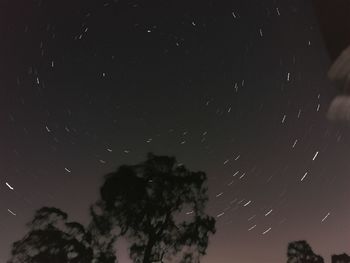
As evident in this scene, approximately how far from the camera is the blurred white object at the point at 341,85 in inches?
65.6

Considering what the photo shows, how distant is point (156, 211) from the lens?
1.53 meters

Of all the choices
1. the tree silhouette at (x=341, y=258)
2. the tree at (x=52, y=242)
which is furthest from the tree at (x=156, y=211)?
the tree silhouette at (x=341, y=258)

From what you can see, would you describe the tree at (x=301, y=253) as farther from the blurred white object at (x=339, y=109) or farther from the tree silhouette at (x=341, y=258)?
the blurred white object at (x=339, y=109)

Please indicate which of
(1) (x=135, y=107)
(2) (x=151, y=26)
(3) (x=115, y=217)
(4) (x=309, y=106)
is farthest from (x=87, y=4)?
(4) (x=309, y=106)

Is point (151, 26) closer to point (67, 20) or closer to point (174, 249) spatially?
point (67, 20)

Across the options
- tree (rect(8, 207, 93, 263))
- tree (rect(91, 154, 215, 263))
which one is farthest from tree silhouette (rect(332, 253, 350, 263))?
tree (rect(8, 207, 93, 263))

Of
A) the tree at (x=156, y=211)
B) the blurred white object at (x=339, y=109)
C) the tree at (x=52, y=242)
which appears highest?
the blurred white object at (x=339, y=109)

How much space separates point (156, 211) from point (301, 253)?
1.63 ft

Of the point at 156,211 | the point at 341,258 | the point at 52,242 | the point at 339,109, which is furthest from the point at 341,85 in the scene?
the point at 52,242

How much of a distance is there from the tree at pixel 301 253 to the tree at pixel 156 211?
0.88 ft

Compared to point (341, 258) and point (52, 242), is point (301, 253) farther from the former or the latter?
point (52, 242)

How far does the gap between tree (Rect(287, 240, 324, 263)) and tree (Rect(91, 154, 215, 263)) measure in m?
0.27

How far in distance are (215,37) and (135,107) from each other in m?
0.38

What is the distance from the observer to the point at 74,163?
1.57 meters
